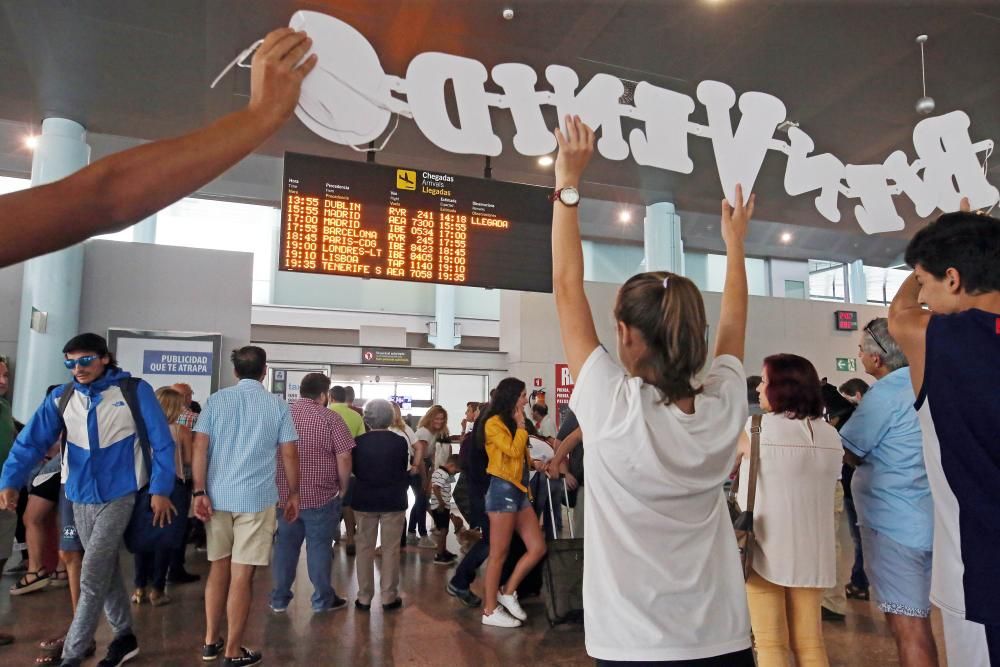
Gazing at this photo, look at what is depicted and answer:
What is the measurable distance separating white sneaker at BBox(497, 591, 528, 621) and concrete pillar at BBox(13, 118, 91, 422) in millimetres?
5035

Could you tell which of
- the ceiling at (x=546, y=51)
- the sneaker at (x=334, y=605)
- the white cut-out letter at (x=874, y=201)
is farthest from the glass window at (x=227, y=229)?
the white cut-out letter at (x=874, y=201)

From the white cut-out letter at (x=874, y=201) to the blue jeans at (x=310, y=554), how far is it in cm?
386

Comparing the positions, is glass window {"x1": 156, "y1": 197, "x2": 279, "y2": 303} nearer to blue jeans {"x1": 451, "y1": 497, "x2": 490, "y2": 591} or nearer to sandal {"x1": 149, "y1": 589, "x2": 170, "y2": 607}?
sandal {"x1": 149, "y1": 589, "x2": 170, "y2": 607}

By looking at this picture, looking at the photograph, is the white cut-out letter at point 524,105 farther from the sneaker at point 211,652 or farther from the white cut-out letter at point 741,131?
the sneaker at point 211,652

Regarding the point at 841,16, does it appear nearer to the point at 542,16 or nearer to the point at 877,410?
the point at 542,16

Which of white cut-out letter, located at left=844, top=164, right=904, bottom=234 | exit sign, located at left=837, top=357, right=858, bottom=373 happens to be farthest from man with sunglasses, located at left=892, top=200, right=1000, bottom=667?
exit sign, located at left=837, top=357, right=858, bottom=373

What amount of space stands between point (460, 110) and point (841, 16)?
13.0ft

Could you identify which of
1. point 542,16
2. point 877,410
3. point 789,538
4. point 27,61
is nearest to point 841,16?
point 542,16

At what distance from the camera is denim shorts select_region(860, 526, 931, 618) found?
254 cm

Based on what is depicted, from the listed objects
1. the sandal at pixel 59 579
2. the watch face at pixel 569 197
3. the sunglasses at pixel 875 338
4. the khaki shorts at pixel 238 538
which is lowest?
the sandal at pixel 59 579

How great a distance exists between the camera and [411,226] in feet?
15.7

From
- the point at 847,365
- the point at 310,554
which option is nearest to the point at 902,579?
the point at 310,554

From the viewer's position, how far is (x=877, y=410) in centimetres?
275

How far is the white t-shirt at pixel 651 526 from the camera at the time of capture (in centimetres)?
123
